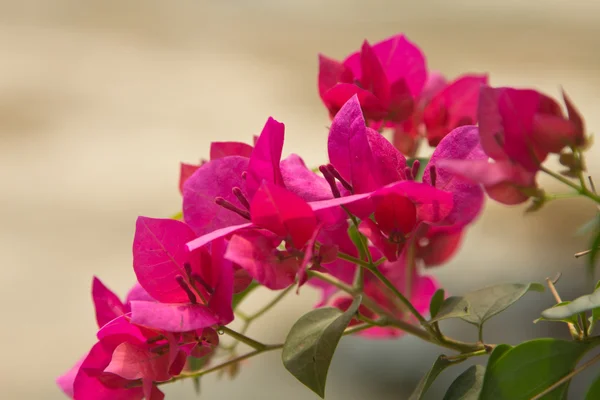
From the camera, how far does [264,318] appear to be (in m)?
1.59

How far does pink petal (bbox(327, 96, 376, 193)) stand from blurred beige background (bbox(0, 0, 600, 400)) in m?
0.98

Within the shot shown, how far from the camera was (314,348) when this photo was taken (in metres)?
0.37

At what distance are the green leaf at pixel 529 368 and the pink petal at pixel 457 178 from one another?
72 millimetres

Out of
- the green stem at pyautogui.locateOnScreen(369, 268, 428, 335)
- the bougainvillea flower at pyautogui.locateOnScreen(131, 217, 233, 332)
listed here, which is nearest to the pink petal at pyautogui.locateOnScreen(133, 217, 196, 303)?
the bougainvillea flower at pyautogui.locateOnScreen(131, 217, 233, 332)

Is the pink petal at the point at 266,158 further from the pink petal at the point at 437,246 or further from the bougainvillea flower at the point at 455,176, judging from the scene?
the pink petal at the point at 437,246

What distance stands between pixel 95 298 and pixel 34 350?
4.95 feet

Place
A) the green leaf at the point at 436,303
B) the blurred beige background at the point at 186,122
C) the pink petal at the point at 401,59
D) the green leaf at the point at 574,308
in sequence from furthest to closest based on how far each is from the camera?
the blurred beige background at the point at 186,122 → the pink petal at the point at 401,59 → the green leaf at the point at 436,303 → the green leaf at the point at 574,308

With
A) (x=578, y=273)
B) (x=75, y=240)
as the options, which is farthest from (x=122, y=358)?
(x=75, y=240)

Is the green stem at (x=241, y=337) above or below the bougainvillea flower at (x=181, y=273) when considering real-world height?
below

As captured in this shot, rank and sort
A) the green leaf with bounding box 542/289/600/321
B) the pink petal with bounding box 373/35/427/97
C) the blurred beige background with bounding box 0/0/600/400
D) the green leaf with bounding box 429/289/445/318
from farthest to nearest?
the blurred beige background with bounding box 0/0/600/400 < the pink petal with bounding box 373/35/427/97 < the green leaf with bounding box 429/289/445/318 < the green leaf with bounding box 542/289/600/321

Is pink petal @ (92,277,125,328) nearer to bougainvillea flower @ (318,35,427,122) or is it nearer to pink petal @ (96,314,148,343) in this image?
pink petal @ (96,314,148,343)

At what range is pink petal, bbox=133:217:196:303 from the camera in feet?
1.27

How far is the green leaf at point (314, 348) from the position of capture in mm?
363

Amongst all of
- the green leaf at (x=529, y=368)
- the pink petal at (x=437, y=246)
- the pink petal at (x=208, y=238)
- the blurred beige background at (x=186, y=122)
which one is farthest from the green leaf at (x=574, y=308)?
the blurred beige background at (x=186, y=122)
